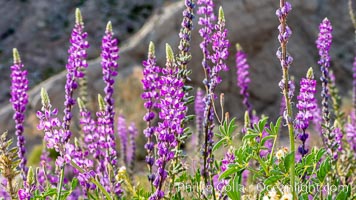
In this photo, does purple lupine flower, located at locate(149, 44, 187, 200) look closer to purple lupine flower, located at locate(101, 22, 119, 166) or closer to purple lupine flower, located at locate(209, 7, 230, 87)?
purple lupine flower, located at locate(209, 7, 230, 87)

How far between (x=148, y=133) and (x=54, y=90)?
1148cm

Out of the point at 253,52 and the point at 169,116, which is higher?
the point at 253,52

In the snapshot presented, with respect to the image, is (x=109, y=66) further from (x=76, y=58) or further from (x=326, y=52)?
(x=326, y=52)

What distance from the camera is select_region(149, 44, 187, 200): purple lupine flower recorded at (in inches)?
98.4

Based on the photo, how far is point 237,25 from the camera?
15.1m

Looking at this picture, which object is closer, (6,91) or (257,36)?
(257,36)

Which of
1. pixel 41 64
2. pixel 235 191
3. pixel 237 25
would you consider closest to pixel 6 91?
pixel 41 64

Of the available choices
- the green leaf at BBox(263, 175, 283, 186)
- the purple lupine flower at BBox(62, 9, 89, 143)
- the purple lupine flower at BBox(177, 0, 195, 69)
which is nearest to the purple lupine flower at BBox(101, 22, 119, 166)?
the purple lupine flower at BBox(62, 9, 89, 143)

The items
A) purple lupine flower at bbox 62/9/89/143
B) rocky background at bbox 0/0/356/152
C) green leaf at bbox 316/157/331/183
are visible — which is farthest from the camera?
rocky background at bbox 0/0/356/152

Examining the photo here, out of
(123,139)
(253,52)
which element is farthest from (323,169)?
(253,52)

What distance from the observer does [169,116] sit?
2.51 m

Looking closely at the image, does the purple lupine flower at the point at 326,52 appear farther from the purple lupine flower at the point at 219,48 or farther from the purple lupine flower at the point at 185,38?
the purple lupine flower at the point at 185,38

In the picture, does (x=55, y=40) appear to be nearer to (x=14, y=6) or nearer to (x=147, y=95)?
(x=14, y=6)

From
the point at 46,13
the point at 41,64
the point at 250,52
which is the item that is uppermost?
the point at 46,13
